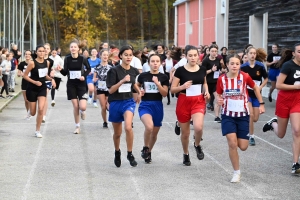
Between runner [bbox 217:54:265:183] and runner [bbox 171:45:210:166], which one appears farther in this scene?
runner [bbox 171:45:210:166]

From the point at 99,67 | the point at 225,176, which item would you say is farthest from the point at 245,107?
the point at 99,67

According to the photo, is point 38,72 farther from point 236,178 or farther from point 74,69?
point 236,178

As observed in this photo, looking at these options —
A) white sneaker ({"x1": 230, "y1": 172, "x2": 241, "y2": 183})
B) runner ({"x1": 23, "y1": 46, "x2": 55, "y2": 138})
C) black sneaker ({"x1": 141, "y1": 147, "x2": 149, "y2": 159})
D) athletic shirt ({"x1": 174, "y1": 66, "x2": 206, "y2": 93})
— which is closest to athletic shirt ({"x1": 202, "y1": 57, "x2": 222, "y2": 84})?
runner ({"x1": 23, "y1": 46, "x2": 55, "y2": 138})

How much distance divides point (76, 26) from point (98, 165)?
78.8 meters

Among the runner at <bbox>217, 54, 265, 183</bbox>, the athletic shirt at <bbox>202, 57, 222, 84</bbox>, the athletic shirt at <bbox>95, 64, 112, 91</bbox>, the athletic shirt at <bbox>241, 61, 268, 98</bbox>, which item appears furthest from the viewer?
the athletic shirt at <bbox>202, 57, 222, 84</bbox>

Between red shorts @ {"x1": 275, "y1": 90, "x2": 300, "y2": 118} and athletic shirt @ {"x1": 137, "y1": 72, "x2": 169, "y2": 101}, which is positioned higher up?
athletic shirt @ {"x1": 137, "y1": 72, "x2": 169, "y2": 101}

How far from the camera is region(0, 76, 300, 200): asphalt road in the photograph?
875cm

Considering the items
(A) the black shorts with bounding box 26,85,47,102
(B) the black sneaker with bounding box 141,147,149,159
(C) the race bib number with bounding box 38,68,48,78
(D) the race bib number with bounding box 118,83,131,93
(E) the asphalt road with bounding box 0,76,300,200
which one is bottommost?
(E) the asphalt road with bounding box 0,76,300,200

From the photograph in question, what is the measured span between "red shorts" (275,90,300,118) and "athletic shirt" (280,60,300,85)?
0.49 feet

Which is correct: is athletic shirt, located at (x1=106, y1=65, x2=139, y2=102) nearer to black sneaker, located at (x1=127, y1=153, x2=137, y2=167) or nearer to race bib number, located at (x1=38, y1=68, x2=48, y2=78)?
black sneaker, located at (x1=127, y1=153, x2=137, y2=167)

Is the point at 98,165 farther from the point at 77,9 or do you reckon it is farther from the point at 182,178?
the point at 77,9

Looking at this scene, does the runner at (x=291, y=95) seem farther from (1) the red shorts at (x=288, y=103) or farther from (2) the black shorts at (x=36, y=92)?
(2) the black shorts at (x=36, y=92)

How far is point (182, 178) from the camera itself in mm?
9781

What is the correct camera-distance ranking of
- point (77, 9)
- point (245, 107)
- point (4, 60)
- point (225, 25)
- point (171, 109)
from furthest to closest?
1. point (77, 9)
2. point (225, 25)
3. point (4, 60)
4. point (171, 109)
5. point (245, 107)
